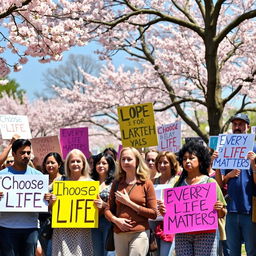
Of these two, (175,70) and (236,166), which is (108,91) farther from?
(236,166)

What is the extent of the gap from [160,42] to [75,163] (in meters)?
13.9

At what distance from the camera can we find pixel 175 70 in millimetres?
20062

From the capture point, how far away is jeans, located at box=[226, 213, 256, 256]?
23.8 ft

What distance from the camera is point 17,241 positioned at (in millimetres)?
6965

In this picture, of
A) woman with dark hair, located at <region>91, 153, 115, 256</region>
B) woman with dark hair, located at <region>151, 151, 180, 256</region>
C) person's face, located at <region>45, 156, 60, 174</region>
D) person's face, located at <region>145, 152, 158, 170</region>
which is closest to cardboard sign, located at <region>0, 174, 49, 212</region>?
woman with dark hair, located at <region>91, 153, 115, 256</region>

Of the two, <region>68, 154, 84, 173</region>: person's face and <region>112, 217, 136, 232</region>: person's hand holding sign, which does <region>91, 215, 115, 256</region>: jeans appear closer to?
<region>68, 154, 84, 173</region>: person's face

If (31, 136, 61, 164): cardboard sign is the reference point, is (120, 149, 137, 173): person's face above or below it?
below

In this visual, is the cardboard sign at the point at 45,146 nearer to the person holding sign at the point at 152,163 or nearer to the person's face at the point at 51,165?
the person holding sign at the point at 152,163

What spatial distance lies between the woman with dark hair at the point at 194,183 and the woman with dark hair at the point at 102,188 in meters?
1.38

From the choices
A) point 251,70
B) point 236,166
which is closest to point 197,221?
point 236,166

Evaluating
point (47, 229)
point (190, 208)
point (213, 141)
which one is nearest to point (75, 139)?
point (213, 141)

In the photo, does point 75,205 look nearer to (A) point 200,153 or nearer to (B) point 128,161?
(B) point 128,161

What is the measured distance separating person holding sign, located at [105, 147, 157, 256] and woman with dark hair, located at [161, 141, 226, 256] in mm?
219

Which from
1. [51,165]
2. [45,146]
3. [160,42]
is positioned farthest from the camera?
[160,42]
